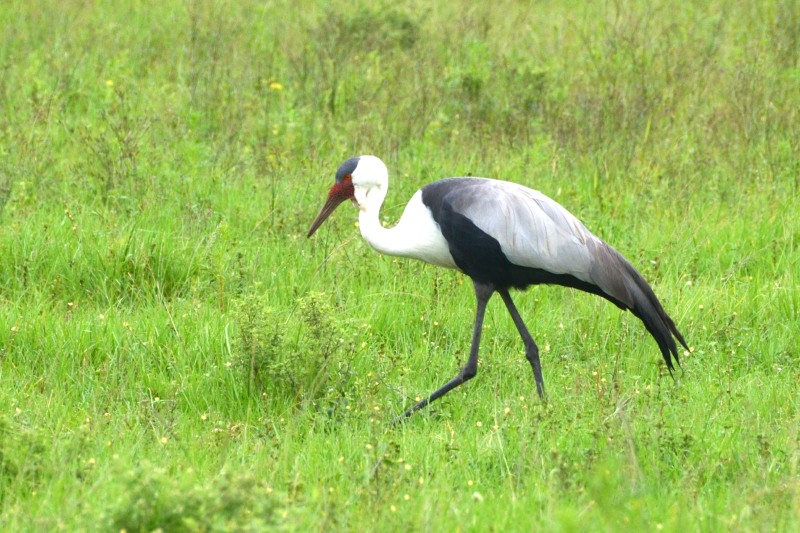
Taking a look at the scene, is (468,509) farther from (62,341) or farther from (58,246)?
(58,246)

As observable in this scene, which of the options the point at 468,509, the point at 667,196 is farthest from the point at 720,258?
the point at 468,509

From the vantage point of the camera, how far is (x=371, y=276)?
5996 mm

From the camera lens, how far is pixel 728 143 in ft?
24.7

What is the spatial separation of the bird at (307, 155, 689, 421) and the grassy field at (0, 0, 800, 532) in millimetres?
255

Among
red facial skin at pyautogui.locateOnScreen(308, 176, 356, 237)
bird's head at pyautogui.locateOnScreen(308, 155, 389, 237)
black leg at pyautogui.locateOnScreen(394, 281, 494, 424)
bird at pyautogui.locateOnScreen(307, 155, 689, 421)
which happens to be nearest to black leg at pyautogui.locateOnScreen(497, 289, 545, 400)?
bird at pyautogui.locateOnScreen(307, 155, 689, 421)

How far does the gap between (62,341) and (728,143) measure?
4.27 metres

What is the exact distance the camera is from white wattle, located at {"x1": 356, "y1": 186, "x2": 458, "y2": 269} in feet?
17.0

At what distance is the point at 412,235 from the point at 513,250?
1.43ft

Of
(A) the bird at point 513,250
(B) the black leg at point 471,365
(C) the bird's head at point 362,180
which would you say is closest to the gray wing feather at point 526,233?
(A) the bird at point 513,250

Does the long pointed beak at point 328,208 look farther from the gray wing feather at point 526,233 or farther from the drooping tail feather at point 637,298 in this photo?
the drooping tail feather at point 637,298

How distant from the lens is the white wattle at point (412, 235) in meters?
5.18

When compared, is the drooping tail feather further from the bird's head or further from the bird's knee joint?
the bird's head

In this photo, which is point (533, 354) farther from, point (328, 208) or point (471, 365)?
point (328, 208)

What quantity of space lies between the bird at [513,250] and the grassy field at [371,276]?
26 centimetres
